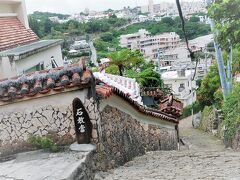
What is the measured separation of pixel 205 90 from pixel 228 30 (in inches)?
1018

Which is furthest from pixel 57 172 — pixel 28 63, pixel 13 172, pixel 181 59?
pixel 181 59

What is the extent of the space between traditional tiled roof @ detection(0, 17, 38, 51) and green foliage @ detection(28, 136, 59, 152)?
18.3ft

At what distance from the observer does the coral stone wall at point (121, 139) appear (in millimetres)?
8500

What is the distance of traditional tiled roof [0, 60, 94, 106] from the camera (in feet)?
25.6

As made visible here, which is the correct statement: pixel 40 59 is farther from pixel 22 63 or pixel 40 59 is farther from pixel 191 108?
pixel 191 108

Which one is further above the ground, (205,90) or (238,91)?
(238,91)

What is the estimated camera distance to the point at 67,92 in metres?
7.94

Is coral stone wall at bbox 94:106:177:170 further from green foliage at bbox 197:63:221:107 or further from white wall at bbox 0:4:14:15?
green foliage at bbox 197:63:221:107

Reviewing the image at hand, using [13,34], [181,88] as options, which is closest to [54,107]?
[13,34]

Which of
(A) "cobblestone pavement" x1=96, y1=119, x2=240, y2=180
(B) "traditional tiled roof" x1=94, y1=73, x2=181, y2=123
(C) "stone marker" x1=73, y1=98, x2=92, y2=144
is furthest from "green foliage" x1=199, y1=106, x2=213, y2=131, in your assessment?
(C) "stone marker" x1=73, y1=98, x2=92, y2=144

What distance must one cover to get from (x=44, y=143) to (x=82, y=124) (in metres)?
0.82

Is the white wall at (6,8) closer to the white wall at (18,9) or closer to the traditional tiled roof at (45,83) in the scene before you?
the white wall at (18,9)

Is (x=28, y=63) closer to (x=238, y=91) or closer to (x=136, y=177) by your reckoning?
(x=136, y=177)

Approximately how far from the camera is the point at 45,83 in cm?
804
